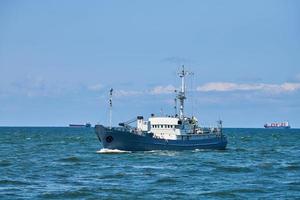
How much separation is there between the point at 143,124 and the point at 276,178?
1287 inches

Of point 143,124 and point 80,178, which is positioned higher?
point 143,124

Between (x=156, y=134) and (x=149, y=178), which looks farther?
(x=156, y=134)

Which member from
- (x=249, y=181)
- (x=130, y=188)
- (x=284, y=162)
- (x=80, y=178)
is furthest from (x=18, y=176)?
(x=284, y=162)

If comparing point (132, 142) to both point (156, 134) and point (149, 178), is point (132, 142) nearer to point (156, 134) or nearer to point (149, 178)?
point (156, 134)

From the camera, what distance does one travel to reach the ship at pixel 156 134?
284 ft

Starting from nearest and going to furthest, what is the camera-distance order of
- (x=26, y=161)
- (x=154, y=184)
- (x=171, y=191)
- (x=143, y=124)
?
(x=171, y=191) → (x=154, y=184) → (x=26, y=161) → (x=143, y=124)

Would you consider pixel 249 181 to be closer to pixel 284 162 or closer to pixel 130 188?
pixel 130 188

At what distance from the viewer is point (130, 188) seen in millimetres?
50469

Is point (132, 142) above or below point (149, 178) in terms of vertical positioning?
above

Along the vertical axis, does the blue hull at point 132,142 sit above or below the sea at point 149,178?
above

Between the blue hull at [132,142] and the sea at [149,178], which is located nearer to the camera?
the sea at [149,178]

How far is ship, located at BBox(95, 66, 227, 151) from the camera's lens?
86.7 metres

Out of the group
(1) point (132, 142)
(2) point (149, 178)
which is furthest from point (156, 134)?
(2) point (149, 178)

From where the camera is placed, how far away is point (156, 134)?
89.0 metres
